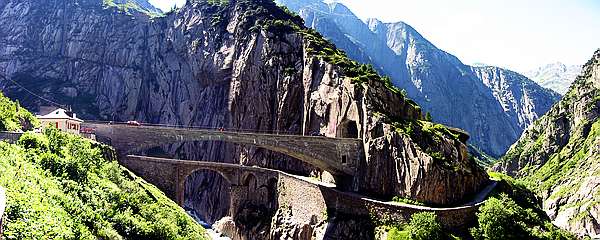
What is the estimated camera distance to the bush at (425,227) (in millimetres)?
52375

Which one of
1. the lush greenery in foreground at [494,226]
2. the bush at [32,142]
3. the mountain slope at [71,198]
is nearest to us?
the mountain slope at [71,198]

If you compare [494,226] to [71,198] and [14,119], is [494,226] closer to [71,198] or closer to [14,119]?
[71,198]

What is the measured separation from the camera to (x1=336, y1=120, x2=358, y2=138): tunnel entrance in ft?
246

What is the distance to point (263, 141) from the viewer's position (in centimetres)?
7125

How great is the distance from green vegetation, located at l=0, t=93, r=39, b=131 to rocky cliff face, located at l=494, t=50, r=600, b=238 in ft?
349

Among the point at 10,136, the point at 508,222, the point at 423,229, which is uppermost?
the point at 10,136

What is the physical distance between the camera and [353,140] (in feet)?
229

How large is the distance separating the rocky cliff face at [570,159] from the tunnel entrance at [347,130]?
65.3m

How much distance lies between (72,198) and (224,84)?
8778 cm

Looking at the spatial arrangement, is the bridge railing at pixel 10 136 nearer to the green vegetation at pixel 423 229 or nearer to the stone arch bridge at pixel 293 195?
the stone arch bridge at pixel 293 195

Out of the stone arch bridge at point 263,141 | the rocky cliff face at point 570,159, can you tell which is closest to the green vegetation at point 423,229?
the stone arch bridge at point 263,141

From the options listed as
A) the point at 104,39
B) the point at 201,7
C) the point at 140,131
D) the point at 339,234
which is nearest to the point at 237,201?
the point at 140,131

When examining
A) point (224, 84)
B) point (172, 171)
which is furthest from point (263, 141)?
point (224, 84)

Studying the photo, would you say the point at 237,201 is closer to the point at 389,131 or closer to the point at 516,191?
the point at 389,131
